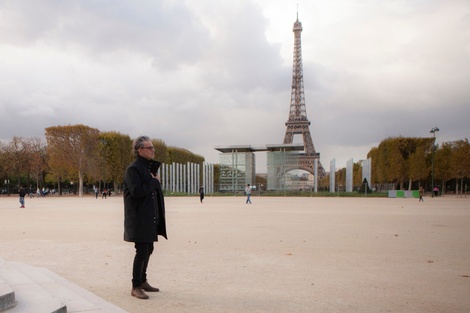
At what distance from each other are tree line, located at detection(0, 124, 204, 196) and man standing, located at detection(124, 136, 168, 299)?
1801 inches

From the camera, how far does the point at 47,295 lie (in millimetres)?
4297

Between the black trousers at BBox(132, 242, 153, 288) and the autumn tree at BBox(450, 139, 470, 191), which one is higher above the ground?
the autumn tree at BBox(450, 139, 470, 191)

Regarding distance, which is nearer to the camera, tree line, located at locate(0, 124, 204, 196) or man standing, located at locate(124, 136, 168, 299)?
man standing, located at locate(124, 136, 168, 299)

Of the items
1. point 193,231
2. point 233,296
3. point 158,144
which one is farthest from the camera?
point 158,144

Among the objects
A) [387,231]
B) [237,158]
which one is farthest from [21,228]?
[237,158]

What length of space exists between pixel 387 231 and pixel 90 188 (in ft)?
238

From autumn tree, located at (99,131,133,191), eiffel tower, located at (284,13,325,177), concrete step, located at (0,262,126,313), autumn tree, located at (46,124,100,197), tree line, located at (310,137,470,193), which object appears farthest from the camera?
eiffel tower, located at (284,13,325,177)

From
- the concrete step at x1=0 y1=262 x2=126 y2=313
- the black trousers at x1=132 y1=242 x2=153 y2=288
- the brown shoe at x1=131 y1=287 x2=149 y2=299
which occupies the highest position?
the black trousers at x1=132 y1=242 x2=153 y2=288

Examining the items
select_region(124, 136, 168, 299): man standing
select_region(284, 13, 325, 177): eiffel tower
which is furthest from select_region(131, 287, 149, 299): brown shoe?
select_region(284, 13, 325, 177): eiffel tower

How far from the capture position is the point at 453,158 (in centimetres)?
5219

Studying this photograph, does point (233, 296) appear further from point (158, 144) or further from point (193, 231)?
point (158, 144)

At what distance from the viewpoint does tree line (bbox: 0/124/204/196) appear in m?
48.4

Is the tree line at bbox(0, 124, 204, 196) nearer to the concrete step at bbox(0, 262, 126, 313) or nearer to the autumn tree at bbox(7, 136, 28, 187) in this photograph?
the autumn tree at bbox(7, 136, 28, 187)

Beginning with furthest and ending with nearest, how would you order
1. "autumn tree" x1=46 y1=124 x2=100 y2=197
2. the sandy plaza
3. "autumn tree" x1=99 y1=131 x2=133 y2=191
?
"autumn tree" x1=99 y1=131 x2=133 y2=191
"autumn tree" x1=46 y1=124 x2=100 y2=197
the sandy plaza
